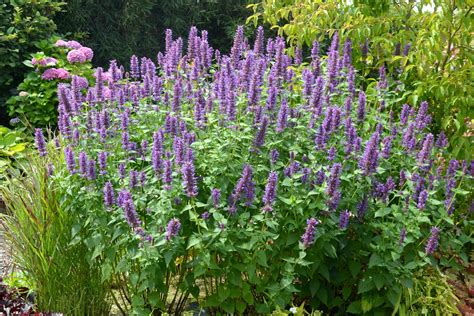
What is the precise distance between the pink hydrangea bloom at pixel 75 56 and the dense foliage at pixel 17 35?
0.78 meters

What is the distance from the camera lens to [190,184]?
3230mm

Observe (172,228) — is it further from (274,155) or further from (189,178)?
(274,155)

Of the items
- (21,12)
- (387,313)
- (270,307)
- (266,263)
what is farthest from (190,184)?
(21,12)

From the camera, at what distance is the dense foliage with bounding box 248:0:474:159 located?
4395mm

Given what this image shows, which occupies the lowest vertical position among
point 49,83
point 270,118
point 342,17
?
point 49,83

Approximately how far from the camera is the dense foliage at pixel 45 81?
8176 millimetres

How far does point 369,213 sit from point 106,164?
1558mm

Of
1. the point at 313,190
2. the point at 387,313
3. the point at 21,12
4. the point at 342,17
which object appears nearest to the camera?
the point at 313,190

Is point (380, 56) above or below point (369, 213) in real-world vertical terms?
above

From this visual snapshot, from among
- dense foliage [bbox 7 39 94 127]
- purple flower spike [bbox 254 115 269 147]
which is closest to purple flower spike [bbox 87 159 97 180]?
purple flower spike [bbox 254 115 269 147]

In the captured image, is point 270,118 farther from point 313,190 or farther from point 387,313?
point 387,313

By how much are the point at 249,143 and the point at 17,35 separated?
6.31 meters

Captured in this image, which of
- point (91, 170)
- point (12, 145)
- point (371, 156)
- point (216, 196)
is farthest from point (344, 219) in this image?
point (12, 145)

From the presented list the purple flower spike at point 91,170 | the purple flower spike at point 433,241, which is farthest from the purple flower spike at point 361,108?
the purple flower spike at point 91,170
